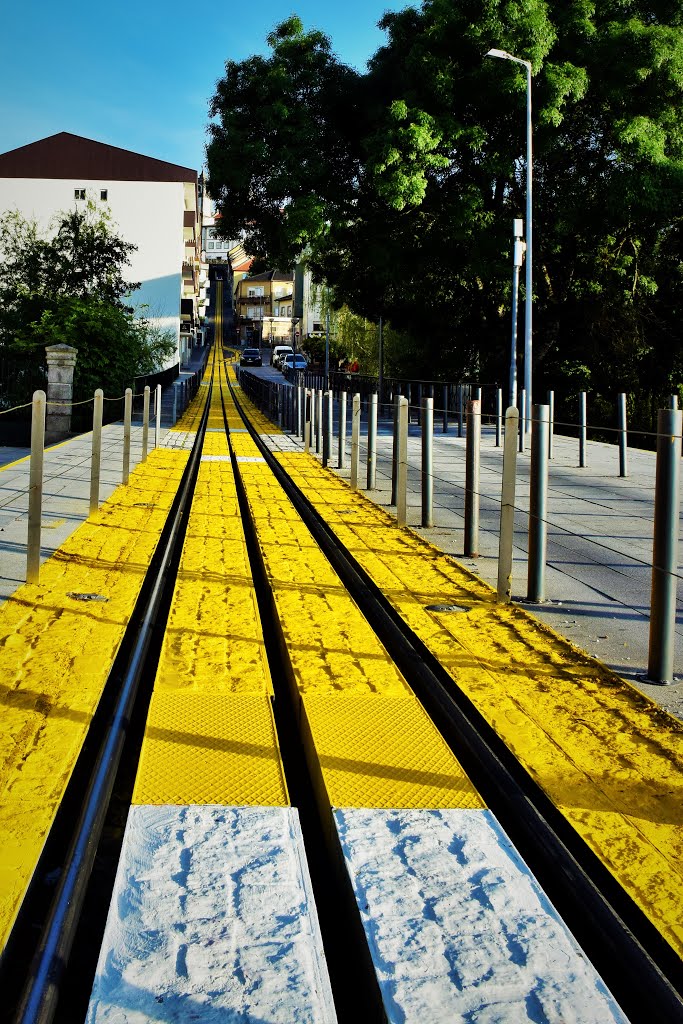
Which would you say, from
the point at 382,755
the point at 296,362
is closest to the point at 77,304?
the point at 382,755

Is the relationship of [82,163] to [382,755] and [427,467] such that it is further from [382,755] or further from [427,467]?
[382,755]

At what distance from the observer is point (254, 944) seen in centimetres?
273

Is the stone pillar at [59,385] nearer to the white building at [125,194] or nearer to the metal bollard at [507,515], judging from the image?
the metal bollard at [507,515]

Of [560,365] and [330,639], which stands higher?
[560,365]

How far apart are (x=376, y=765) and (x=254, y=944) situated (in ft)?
4.44

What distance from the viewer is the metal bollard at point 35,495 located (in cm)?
718

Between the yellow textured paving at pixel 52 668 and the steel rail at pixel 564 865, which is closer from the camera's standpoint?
the steel rail at pixel 564 865

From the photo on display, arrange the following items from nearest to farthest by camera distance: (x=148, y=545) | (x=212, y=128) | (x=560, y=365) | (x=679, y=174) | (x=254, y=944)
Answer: (x=254, y=944)
(x=148, y=545)
(x=679, y=174)
(x=212, y=128)
(x=560, y=365)

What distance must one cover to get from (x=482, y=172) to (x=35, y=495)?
2305 cm

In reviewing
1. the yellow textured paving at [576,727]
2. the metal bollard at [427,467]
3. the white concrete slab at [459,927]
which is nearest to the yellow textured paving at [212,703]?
the white concrete slab at [459,927]

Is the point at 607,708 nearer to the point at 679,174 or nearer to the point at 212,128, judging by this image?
the point at 679,174

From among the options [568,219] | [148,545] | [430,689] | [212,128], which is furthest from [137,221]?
[430,689]

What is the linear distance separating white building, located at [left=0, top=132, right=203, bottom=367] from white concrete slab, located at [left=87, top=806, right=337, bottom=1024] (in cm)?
5410

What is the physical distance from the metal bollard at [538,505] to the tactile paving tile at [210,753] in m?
2.56
